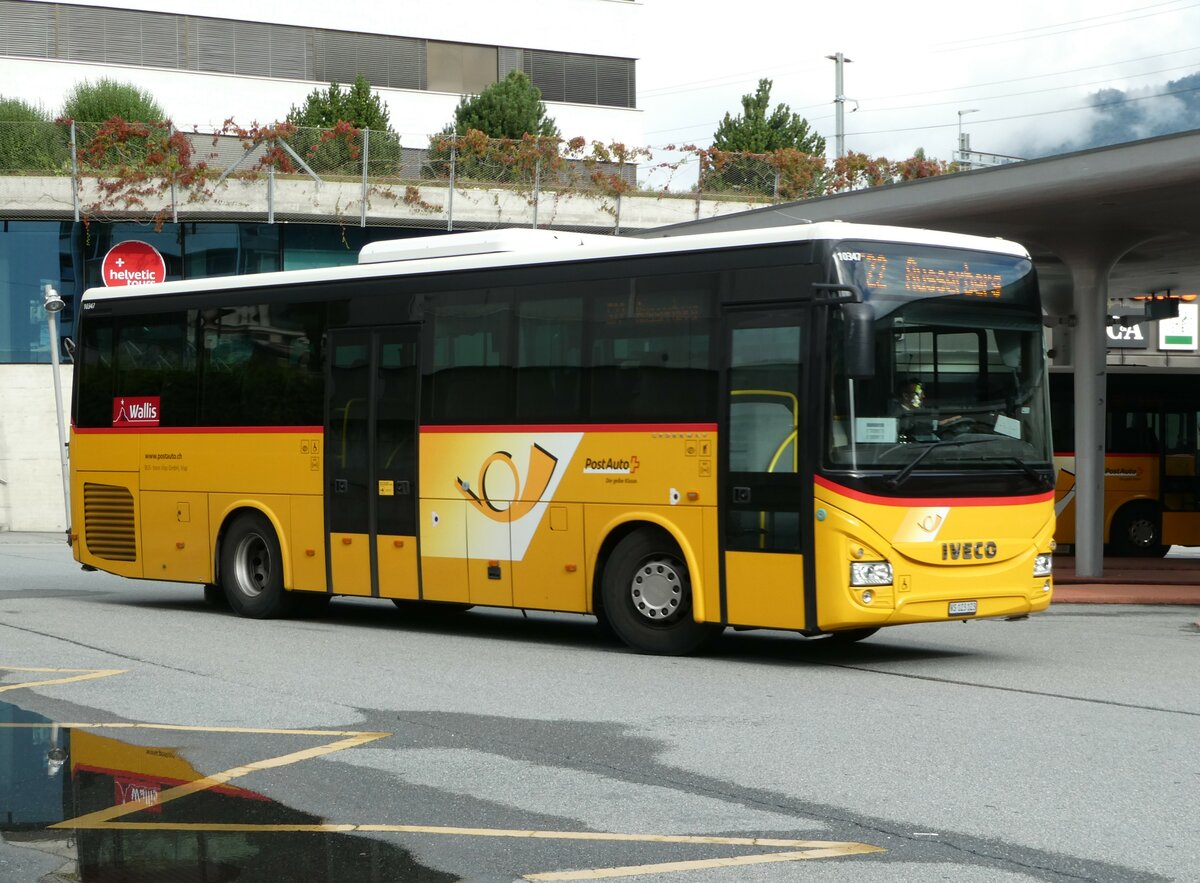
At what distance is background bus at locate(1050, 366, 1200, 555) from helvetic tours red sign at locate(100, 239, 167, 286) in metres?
19.3

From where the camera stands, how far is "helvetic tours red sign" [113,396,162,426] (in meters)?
17.3

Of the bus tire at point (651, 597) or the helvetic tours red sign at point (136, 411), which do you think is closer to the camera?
the bus tire at point (651, 597)

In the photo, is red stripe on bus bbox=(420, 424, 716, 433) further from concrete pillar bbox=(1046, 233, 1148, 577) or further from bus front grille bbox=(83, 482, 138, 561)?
concrete pillar bbox=(1046, 233, 1148, 577)

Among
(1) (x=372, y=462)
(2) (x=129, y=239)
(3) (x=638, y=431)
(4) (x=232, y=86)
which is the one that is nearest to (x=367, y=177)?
(2) (x=129, y=239)

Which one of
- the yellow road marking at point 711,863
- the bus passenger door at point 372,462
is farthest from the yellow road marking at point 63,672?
the yellow road marking at point 711,863

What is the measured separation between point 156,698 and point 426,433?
461cm

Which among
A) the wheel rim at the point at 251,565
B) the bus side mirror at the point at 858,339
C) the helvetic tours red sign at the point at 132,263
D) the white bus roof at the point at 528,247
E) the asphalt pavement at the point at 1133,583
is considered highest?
the helvetic tours red sign at the point at 132,263

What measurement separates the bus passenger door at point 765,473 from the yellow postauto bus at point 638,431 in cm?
2

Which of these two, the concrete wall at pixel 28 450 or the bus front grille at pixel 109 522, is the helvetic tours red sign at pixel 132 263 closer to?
the concrete wall at pixel 28 450

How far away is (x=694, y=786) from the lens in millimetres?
7637

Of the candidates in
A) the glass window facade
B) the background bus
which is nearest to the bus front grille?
the background bus

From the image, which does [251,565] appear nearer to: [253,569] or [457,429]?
[253,569]

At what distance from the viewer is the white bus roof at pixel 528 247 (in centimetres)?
1199

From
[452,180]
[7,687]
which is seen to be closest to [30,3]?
[452,180]
